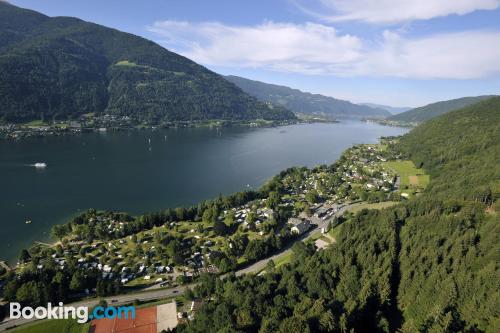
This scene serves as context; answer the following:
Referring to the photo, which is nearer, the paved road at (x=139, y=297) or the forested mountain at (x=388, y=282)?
the forested mountain at (x=388, y=282)

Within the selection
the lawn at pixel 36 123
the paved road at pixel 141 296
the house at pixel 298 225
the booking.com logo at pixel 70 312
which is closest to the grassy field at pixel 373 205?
the house at pixel 298 225

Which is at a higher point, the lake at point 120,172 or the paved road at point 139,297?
the lake at point 120,172

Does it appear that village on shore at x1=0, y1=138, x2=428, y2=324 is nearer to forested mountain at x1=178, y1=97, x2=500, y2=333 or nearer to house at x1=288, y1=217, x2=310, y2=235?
house at x1=288, y1=217, x2=310, y2=235

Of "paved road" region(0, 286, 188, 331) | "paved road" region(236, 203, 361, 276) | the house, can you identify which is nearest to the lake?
"paved road" region(0, 286, 188, 331)

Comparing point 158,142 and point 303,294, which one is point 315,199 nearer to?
point 303,294

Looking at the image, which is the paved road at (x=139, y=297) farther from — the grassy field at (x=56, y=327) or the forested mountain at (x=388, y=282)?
the forested mountain at (x=388, y=282)

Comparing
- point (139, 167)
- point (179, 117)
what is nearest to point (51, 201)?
point (139, 167)
